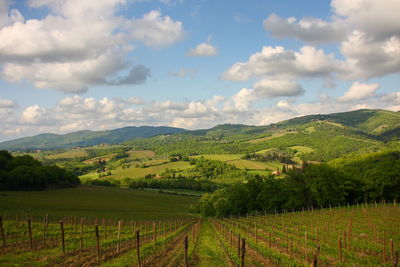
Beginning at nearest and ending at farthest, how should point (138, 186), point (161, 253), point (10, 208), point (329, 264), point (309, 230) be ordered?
point (329, 264)
point (161, 253)
point (309, 230)
point (10, 208)
point (138, 186)

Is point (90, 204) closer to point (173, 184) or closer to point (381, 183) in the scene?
point (173, 184)

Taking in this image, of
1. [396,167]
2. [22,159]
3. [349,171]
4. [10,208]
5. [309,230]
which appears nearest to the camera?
[309,230]

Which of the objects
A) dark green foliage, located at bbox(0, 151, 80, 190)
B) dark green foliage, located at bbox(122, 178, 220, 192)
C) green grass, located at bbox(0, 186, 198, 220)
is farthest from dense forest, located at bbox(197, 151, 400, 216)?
dark green foliage, located at bbox(122, 178, 220, 192)

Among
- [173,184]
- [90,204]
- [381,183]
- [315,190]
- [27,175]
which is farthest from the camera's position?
[173,184]

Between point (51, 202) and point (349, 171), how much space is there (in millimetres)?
87845

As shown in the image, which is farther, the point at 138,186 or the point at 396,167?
the point at 138,186

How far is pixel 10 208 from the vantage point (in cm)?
6069

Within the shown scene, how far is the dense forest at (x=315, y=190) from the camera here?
74312 mm

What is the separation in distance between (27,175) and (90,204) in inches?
1095

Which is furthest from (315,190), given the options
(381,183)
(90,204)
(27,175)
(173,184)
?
(173,184)

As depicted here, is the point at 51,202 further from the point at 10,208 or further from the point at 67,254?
the point at 67,254

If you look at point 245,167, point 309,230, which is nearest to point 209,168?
point 245,167

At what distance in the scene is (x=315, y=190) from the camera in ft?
246

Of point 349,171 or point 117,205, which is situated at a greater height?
point 349,171
